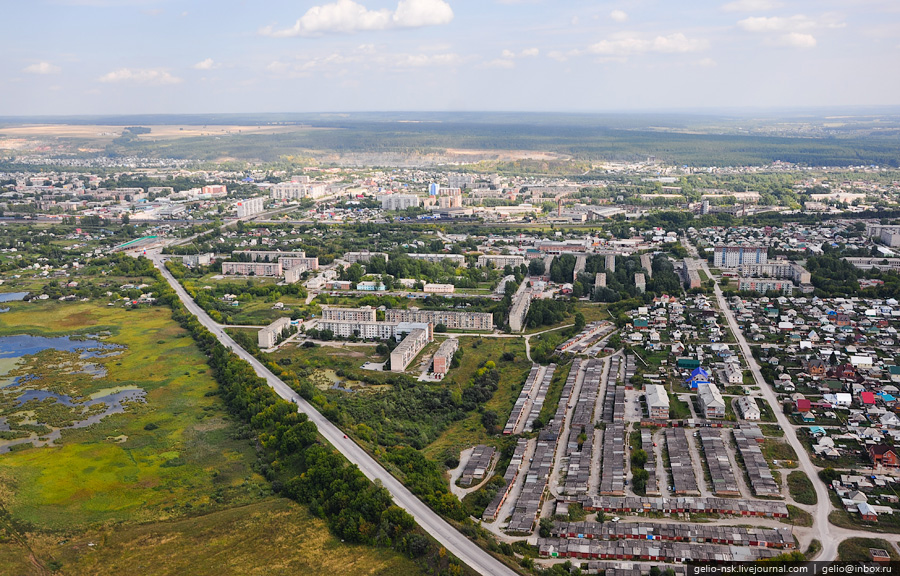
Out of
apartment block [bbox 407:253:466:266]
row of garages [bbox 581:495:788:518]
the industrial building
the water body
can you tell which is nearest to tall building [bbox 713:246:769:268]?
apartment block [bbox 407:253:466:266]

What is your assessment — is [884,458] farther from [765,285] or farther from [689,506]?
[765,285]

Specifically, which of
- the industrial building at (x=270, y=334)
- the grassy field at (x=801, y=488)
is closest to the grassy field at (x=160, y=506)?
the industrial building at (x=270, y=334)

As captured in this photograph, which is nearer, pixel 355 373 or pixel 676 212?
pixel 355 373

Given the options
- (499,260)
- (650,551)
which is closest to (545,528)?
(650,551)

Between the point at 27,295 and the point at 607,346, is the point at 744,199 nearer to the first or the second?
the point at 607,346

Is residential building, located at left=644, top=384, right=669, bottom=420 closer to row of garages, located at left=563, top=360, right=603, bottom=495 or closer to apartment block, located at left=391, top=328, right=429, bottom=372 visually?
row of garages, located at left=563, top=360, right=603, bottom=495

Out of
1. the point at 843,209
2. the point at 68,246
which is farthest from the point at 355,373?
the point at 843,209

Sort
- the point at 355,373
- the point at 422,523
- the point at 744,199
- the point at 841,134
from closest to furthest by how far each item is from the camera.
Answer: the point at 422,523 → the point at 355,373 → the point at 744,199 → the point at 841,134
